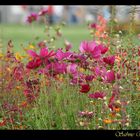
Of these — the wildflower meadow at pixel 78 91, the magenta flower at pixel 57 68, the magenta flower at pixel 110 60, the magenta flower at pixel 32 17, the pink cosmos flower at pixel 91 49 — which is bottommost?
the wildflower meadow at pixel 78 91

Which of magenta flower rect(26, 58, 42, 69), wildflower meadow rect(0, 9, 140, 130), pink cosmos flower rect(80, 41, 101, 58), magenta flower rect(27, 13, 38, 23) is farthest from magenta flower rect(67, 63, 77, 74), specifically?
magenta flower rect(27, 13, 38, 23)

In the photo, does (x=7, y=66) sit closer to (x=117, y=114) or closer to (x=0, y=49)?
(x=0, y=49)

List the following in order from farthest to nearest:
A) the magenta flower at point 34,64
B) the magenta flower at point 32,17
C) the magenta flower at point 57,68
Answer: the magenta flower at point 32,17
the magenta flower at point 57,68
the magenta flower at point 34,64

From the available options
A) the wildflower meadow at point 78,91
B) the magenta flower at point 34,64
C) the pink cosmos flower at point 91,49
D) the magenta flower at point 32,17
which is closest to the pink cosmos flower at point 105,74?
the wildflower meadow at point 78,91

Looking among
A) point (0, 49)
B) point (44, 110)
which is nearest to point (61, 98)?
point (44, 110)

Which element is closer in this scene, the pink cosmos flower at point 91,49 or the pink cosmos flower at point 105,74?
the pink cosmos flower at point 105,74

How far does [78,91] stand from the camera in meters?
4.37

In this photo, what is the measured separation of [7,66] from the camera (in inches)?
211

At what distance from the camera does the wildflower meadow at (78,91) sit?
3906mm

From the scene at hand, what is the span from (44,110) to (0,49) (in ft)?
7.86

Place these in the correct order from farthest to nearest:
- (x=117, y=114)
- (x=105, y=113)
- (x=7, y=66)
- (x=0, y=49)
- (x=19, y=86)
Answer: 1. (x=0, y=49)
2. (x=7, y=66)
3. (x=19, y=86)
4. (x=105, y=113)
5. (x=117, y=114)

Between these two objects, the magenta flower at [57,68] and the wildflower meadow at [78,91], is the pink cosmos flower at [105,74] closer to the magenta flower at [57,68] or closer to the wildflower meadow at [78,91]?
the wildflower meadow at [78,91]

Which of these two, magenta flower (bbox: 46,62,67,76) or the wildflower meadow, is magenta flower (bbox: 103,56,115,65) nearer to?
the wildflower meadow

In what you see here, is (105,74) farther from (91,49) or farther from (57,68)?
(57,68)
